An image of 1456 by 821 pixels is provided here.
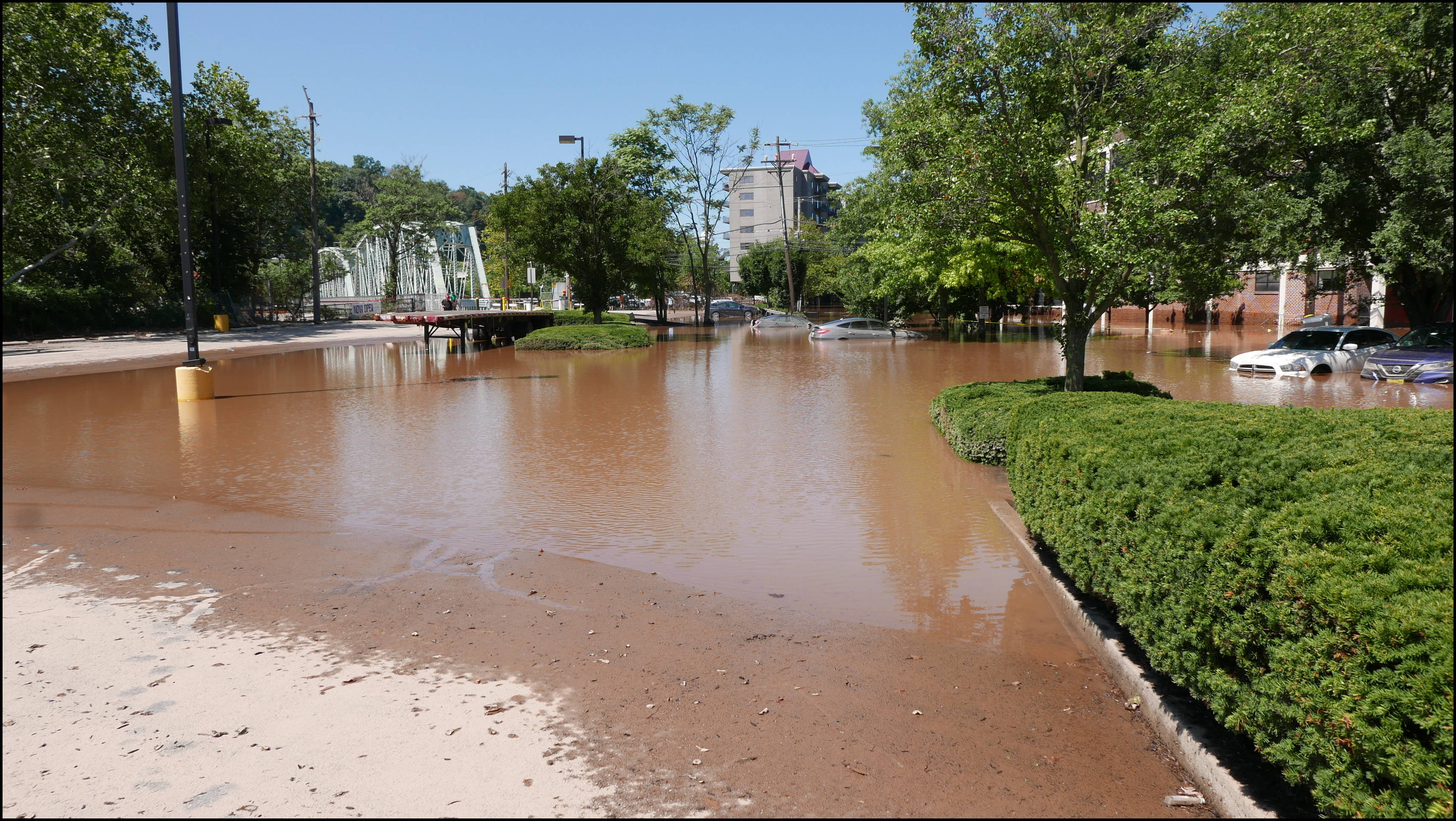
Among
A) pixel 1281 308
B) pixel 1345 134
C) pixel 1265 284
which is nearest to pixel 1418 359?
pixel 1345 134

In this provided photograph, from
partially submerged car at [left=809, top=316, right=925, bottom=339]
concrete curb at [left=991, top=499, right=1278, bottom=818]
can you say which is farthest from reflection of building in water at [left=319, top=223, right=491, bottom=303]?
concrete curb at [left=991, top=499, right=1278, bottom=818]

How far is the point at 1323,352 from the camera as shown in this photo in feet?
80.0

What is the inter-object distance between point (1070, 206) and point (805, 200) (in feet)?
358

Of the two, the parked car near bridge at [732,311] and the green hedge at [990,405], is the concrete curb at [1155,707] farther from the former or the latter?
the parked car near bridge at [732,311]

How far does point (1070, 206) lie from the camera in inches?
530

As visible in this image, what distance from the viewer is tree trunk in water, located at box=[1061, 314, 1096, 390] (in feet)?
48.6

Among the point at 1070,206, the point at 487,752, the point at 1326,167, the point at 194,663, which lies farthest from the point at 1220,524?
the point at 1326,167

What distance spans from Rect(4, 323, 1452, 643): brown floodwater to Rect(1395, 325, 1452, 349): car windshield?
1.12 metres

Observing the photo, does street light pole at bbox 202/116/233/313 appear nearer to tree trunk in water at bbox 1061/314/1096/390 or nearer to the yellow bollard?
the yellow bollard

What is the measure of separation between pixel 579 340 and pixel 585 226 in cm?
907

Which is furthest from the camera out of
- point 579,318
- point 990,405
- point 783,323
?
point 579,318


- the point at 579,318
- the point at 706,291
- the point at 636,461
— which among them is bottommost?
the point at 636,461

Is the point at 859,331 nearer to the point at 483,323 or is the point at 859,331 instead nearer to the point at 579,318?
the point at 483,323

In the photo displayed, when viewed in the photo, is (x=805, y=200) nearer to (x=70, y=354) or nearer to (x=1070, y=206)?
(x=70, y=354)
